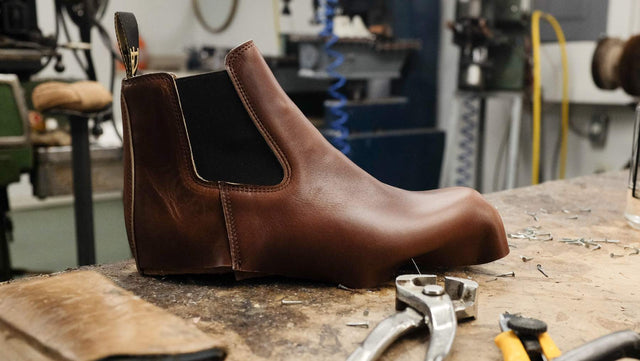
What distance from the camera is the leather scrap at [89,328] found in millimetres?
402

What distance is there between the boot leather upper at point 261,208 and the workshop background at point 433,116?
70.5 inches

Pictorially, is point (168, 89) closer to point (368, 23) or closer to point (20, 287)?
point (20, 287)

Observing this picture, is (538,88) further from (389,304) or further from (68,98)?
(389,304)

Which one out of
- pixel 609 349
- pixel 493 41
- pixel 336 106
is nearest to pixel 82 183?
pixel 609 349

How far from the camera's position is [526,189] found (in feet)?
3.84

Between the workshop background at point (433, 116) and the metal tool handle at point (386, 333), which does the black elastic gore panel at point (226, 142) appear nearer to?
the metal tool handle at point (386, 333)

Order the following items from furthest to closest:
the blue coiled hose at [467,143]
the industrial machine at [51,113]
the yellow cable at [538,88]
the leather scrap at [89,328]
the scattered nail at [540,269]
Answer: the blue coiled hose at [467,143]
the yellow cable at [538,88]
the industrial machine at [51,113]
the scattered nail at [540,269]
the leather scrap at [89,328]

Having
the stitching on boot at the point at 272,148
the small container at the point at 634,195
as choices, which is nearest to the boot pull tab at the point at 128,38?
the stitching on boot at the point at 272,148

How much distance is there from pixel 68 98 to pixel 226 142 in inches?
38.0

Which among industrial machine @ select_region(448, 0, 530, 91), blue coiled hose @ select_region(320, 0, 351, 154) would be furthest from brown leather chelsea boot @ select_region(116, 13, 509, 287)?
industrial machine @ select_region(448, 0, 530, 91)

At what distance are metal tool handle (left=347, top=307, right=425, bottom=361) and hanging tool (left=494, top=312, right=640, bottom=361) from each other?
0.23 ft

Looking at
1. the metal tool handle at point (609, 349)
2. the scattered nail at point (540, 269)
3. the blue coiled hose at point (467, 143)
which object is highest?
the metal tool handle at point (609, 349)

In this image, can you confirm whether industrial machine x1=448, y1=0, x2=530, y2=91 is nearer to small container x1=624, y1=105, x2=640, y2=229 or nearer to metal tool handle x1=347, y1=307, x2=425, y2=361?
small container x1=624, y1=105, x2=640, y2=229

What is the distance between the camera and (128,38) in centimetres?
59
